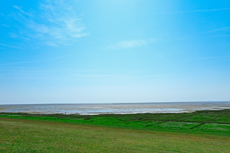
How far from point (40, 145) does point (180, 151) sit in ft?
29.7

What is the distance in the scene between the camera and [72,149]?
10453 mm

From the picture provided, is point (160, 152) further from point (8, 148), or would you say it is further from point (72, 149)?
point (8, 148)

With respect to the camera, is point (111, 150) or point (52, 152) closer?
point (52, 152)

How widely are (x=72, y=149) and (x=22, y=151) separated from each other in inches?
109

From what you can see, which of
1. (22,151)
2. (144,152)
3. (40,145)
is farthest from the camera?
(40,145)

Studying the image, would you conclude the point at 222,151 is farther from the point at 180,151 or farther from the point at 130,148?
the point at 130,148

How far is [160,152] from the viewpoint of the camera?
10422mm

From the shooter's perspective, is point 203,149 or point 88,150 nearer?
point 88,150

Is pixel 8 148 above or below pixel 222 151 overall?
above

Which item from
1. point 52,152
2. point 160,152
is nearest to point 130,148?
point 160,152

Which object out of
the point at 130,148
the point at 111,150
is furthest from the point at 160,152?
the point at 111,150

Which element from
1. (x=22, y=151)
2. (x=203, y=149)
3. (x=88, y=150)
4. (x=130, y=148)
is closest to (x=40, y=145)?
(x=22, y=151)

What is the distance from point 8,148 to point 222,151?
530 inches

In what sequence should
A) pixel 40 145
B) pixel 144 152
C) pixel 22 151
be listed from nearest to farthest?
pixel 22 151 → pixel 144 152 → pixel 40 145
